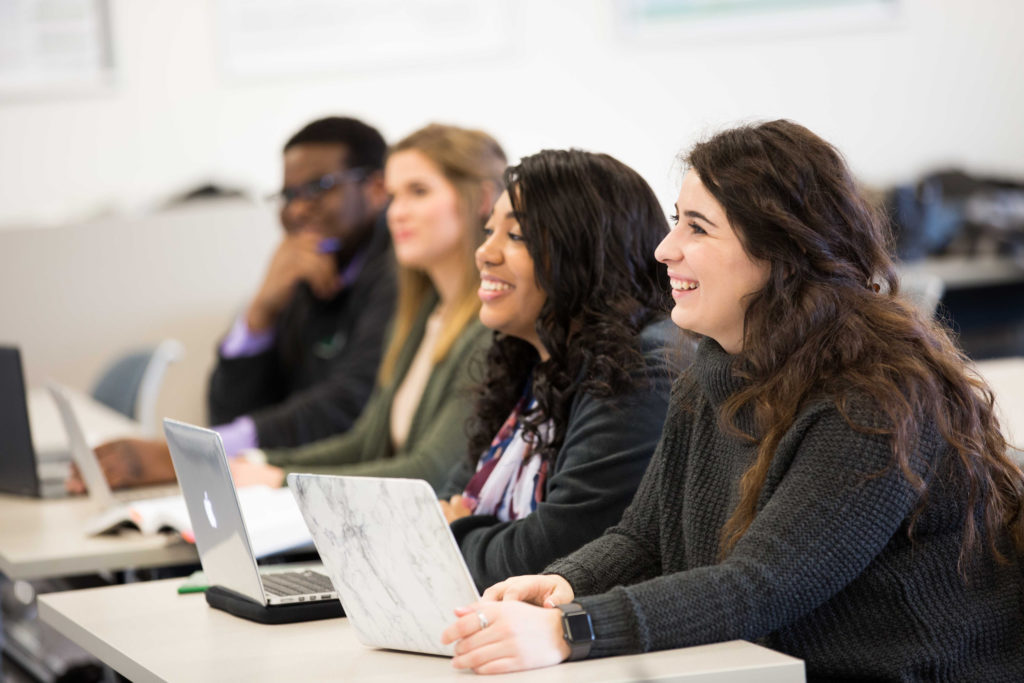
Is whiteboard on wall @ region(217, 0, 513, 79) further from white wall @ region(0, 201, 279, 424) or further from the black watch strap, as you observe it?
the black watch strap

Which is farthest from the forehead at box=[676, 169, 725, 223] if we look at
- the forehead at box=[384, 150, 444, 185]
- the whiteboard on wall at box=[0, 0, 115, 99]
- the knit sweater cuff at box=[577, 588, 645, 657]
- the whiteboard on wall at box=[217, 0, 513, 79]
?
the whiteboard on wall at box=[0, 0, 115, 99]

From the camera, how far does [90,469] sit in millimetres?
2385

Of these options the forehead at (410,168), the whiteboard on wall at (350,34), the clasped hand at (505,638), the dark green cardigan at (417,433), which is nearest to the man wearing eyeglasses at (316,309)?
the dark green cardigan at (417,433)

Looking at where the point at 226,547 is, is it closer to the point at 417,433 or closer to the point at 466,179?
the point at 417,433

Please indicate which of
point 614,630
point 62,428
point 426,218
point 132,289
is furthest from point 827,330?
point 132,289

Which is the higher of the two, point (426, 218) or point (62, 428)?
point (426, 218)

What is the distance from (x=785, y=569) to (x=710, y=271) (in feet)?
1.10

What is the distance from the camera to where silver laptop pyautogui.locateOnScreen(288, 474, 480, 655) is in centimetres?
122

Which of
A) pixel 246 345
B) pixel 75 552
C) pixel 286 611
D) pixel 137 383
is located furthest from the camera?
pixel 137 383

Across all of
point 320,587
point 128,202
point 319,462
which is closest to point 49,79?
point 128,202

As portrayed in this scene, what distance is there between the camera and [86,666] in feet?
8.23

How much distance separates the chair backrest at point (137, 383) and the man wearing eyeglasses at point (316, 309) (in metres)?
0.20

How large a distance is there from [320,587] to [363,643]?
28 cm

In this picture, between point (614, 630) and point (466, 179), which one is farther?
point (466, 179)
